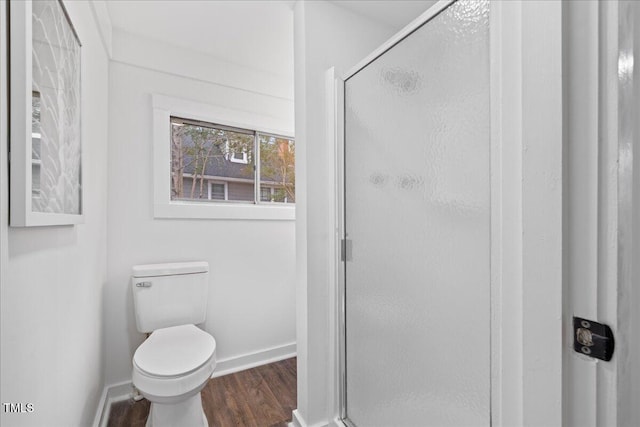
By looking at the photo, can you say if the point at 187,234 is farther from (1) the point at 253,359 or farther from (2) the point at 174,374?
(1) the point at 253,359

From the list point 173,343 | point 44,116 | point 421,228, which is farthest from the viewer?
point 173,343

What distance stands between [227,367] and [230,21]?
2.31 meters

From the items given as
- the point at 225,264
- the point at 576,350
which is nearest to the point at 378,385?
the point at 576,350

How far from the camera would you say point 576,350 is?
0.52m

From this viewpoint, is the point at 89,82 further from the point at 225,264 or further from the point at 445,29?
the point at 445,29

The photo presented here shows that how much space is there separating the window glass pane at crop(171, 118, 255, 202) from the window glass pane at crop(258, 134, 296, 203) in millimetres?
104

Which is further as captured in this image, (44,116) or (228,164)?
(228,164)

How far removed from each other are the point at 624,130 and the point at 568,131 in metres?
0.07

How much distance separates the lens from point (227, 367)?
80.7 inches

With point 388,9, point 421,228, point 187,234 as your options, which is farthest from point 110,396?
point 388,9

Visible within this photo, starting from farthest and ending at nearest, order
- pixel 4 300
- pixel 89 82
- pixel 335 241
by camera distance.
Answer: pixel 335 241
pixel 89 82
pixel 4 300

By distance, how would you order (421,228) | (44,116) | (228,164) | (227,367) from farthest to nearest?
(228,164) < (227,367) < (421,228) < (44,116)

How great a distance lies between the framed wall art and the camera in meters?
0.64

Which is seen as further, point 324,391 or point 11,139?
point 324,391
